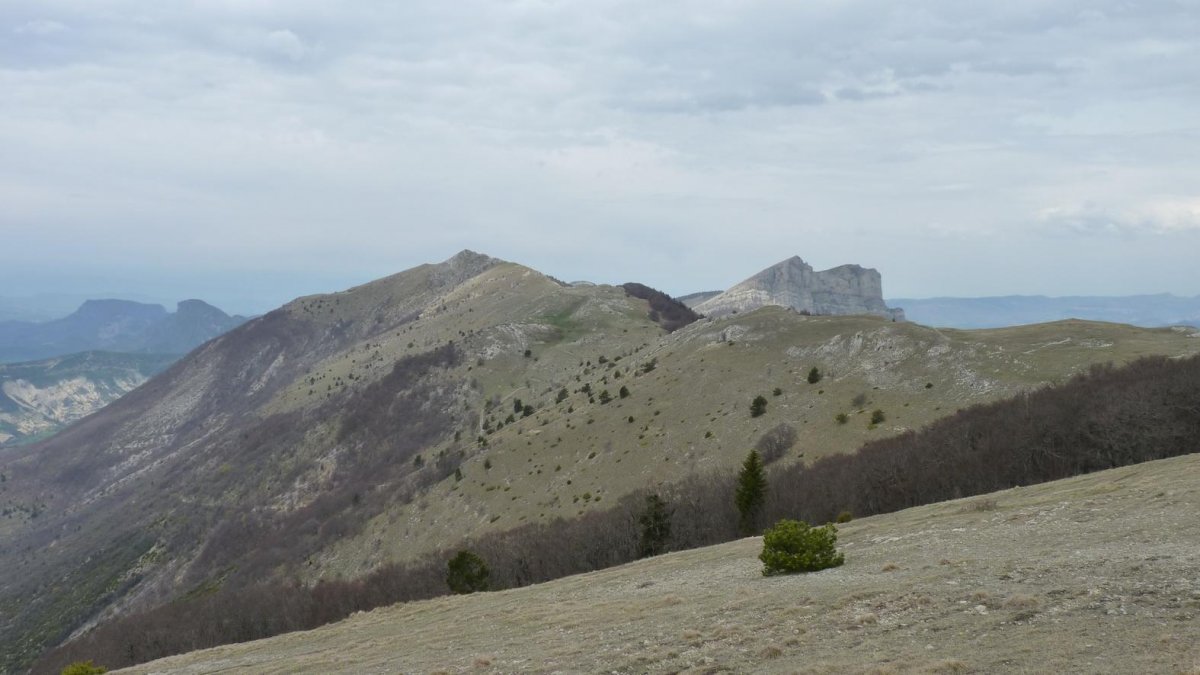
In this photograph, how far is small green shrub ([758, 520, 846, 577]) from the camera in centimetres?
3206

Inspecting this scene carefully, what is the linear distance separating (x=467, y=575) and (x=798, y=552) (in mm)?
36440

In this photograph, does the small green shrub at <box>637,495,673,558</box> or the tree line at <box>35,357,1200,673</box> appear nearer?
the tree line at <box>35,357,1200,673</box>

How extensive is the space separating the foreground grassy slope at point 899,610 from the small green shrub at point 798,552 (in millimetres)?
1020

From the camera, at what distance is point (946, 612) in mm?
20609

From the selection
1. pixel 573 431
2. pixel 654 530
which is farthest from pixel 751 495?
pixel 573 431

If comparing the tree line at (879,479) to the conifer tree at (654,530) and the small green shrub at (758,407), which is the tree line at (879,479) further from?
the small green shrub at (758,407)

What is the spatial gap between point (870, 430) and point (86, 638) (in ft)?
521

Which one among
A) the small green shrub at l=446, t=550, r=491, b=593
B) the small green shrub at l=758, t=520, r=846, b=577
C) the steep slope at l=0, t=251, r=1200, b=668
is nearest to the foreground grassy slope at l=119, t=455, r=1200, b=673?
the small green shrub at l=758, t=520, r=846, b=577

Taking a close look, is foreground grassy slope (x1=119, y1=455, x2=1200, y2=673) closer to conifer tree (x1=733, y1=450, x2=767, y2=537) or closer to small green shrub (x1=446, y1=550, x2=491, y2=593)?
small green shrub (x1=446, y1=550, x2=491, y2=593)

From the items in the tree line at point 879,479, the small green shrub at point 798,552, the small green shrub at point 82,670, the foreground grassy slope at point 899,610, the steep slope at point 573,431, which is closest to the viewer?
the foreground grassy slope at point 899,610

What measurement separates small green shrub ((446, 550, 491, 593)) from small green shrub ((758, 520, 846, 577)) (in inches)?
1359

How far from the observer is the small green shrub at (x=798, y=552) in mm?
32062

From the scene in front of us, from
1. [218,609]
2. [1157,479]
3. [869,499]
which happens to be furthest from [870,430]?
[218,609]

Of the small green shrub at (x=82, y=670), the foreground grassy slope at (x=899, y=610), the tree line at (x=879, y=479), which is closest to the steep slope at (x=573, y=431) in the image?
the tree line at (x=879, y=479)
